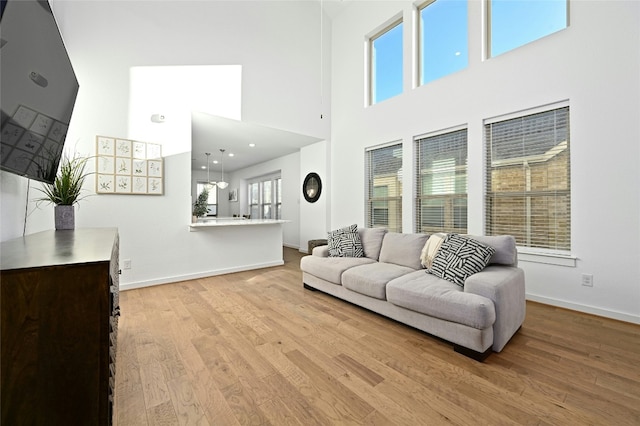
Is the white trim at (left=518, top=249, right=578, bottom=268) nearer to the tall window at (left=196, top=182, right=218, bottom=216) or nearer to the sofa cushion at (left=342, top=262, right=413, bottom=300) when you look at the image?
the sofa cushion at (left=342, top=262, right=413, bottom=300)

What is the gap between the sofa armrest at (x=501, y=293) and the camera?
75.2 inches

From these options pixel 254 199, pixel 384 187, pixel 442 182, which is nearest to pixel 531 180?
pixel 442 182

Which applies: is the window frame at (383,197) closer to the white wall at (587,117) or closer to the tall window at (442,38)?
the white wall at (587,117)

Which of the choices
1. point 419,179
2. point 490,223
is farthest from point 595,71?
point 419,179

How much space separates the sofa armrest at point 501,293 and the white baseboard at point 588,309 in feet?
3.71

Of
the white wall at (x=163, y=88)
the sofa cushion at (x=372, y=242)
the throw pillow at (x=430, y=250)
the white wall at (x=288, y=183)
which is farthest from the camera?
the white wall at (x=288, y=183)

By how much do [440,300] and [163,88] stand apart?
420cm

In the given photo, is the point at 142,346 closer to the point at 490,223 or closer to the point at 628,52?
the point at 490,223

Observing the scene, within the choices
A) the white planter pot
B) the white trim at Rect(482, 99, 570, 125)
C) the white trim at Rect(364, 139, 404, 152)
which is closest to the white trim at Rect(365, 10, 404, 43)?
the white trim at Rect(364, 139, 404, 152)

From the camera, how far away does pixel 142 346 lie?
2059 millimetres

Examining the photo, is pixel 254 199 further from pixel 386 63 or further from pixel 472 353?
pixel 472 353

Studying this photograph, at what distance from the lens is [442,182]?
407cm

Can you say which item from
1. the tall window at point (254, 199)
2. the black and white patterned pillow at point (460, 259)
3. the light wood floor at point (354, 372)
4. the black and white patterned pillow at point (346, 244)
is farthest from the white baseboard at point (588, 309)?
the tall window at point (254, 199)

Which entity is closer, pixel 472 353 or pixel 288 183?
pixel 472 353
